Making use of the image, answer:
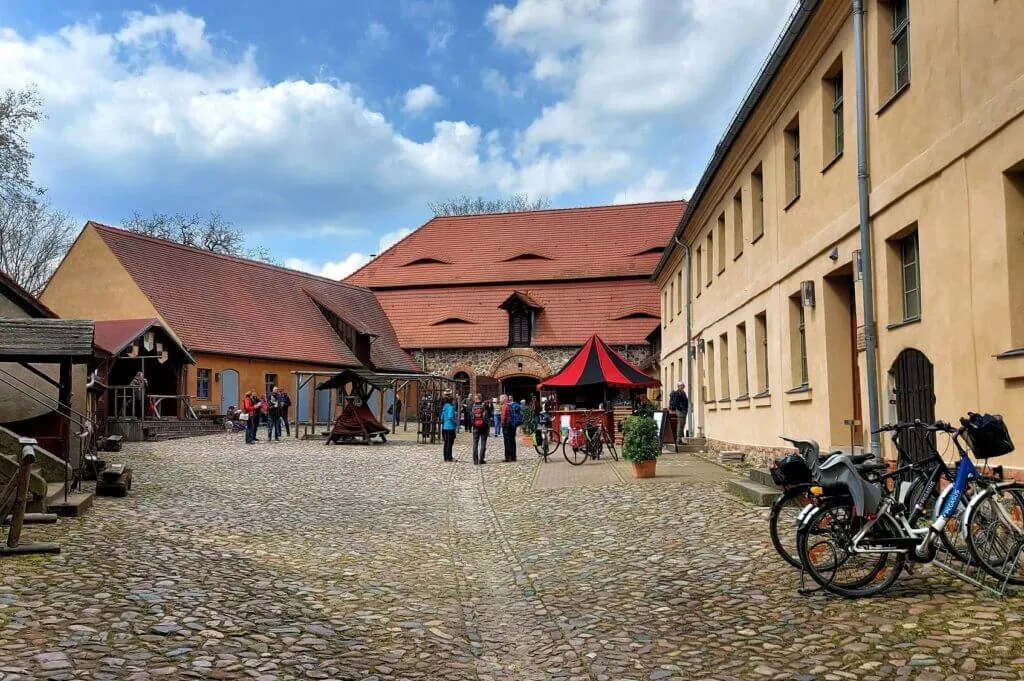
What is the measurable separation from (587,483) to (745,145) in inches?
275

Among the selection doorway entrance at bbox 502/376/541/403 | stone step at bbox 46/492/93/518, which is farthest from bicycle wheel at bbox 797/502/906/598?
doorway entrance at bbox 502/376/541/403

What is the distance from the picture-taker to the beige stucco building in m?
8.47

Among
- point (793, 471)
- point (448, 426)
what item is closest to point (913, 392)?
point (793, 471)

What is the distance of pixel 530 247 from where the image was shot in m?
55.4

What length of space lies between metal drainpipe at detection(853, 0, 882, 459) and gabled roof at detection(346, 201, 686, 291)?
132ft

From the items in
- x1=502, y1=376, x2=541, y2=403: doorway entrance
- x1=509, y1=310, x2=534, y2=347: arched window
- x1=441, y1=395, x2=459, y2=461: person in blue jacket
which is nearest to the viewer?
x1=441, y1=395, x2=459, y2=461: person in blue jacket

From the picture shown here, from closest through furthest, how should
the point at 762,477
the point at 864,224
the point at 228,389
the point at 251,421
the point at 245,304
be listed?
the point at 864,224, the point at 762,477, the point at 251,421, the point at 228,389, the point at 245,304

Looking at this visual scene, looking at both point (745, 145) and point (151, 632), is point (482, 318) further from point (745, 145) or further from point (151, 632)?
point (151, 632)

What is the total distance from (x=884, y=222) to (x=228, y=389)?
32650mm

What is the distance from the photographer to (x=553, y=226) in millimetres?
56562

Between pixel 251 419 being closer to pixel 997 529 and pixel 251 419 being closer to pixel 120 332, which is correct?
pixel 120 332

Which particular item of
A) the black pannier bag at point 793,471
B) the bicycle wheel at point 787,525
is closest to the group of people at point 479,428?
the bicycle wheel at point 787,525

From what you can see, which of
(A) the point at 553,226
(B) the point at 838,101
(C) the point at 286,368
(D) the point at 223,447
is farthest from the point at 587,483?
(A) the point at 553,226

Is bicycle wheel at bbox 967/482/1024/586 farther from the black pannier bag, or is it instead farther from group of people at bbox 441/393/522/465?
group of people at bbox 441/393/522/465
